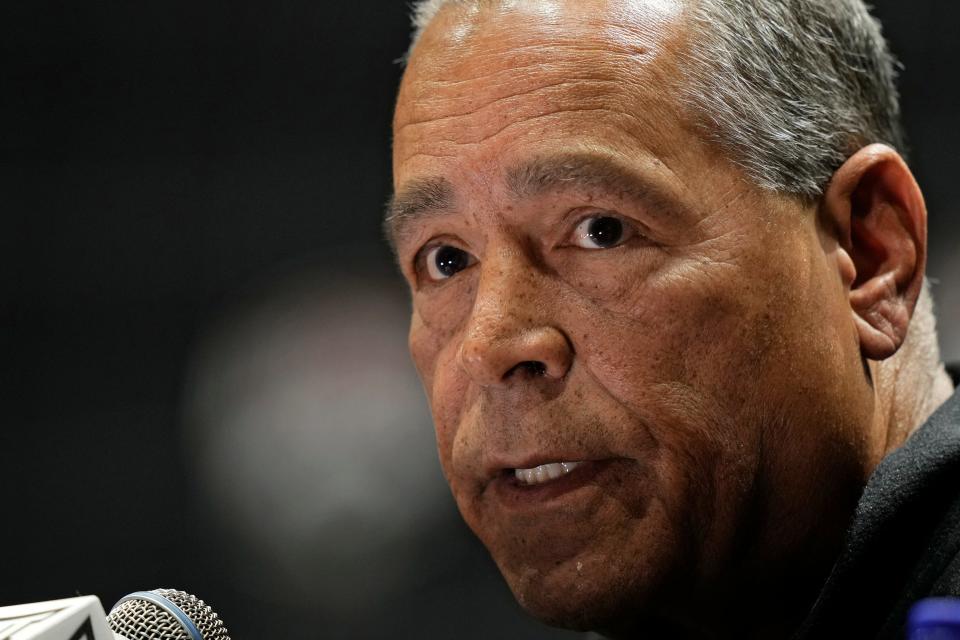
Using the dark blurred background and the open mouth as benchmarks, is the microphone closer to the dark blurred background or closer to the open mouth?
the open mouth

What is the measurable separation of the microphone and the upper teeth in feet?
1.66

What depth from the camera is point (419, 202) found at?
5.60ft

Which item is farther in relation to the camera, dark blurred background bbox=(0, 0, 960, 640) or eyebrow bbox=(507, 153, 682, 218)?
dark blurred background bbox=(0, 0, 960, 640)

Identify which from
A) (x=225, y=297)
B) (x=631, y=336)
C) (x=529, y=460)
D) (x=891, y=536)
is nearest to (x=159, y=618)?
(x=529, y=460)

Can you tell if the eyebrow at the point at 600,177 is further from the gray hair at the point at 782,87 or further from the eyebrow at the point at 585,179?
the gray hair at the point at 782,87

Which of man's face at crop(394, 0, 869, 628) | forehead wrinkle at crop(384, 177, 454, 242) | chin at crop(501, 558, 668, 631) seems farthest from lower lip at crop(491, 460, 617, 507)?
forehead wrinkle at crop(384, 177, 454, 242)

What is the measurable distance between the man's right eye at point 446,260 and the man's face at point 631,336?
0.14 m

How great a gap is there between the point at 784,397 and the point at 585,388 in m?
0.29

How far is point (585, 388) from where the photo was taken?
1.53 m

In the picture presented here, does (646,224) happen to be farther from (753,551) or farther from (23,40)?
(23,40)

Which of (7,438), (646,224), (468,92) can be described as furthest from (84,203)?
(646,224)

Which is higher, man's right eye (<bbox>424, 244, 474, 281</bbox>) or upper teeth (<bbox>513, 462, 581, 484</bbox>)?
man's right eye (<bbox>424, 244, 474, 281</bbox>)

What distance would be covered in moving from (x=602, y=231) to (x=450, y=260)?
0.32 metres

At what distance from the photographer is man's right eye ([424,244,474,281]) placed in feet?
5.84
